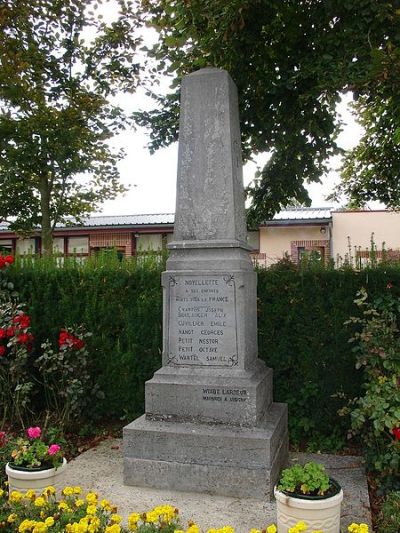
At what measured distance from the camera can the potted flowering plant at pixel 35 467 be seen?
3451 millimetres

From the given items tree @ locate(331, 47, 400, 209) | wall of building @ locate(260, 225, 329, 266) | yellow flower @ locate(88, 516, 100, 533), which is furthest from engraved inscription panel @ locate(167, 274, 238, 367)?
wall of building @ locate(260, 225, 329, 266)

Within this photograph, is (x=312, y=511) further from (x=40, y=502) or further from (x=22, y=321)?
(x=22, y=321)

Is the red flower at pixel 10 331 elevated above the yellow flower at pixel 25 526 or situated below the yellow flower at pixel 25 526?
above

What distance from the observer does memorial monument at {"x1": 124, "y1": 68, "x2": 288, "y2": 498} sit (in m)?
3.87

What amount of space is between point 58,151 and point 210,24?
21.2 ft

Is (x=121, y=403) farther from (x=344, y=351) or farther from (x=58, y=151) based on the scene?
(x=58, y=151)

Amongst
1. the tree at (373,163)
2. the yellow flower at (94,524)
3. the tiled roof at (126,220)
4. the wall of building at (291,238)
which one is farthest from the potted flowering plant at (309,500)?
the tiled roof at (126,220)

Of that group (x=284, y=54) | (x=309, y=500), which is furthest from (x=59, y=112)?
(x=309, y=500)

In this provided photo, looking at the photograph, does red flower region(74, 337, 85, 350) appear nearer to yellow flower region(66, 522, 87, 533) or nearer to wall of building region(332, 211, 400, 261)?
yellow flower region(66, 522, 87, 533)

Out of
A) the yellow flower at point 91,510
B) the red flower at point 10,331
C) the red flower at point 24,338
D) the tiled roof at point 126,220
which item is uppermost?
the tiled roof at point 126,220

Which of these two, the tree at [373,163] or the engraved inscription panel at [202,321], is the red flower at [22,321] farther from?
the tree at [373,163]

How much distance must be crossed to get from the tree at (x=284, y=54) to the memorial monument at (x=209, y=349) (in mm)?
1190

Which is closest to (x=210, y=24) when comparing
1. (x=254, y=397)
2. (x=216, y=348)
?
(x=216, y=348)

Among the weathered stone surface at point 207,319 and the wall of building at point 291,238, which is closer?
the weathered stone surface at point 207,319
